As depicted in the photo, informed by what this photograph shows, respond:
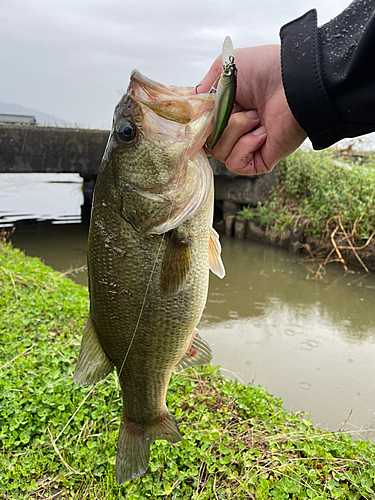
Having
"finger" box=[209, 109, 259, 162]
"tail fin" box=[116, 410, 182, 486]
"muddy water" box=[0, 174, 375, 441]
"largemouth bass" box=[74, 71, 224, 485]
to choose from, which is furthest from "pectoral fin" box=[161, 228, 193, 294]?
"muddy water" box=[0, 174, 375, 441]

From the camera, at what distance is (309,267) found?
8.12 meters

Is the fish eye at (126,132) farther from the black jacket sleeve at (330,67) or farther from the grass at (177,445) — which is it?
the grass at (177,445)

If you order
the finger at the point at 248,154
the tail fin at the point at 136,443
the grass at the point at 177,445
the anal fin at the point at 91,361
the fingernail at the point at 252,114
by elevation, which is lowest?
the grass at the point at 177,445

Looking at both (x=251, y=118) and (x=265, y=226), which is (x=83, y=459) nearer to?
(x=251, y=118)

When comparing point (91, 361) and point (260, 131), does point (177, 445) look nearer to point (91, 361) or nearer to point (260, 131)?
point (91, 361)

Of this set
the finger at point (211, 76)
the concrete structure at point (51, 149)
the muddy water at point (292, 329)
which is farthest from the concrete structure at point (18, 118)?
the finger at point (211, 76)

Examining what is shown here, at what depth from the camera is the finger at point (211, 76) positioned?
1.78 meters

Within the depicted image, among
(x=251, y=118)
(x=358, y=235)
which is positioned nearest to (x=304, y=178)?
(x=358, y=235)

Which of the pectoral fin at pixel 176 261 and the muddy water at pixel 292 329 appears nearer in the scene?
the pectoral fin at pixel 176 261

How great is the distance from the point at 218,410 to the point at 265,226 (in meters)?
7.18

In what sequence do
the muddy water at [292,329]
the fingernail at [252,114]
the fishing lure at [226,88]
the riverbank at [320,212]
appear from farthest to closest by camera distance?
the riverbank at [320,212], the muddy water at [292,329], the fingernail at [252,114], the fishing lure at [226,88]

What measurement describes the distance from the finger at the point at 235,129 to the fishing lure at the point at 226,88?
0.35 metres

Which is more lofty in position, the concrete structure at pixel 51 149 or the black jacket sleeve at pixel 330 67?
the black jacket sleeve at pixel 330 67

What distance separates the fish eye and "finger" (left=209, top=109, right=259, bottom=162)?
0.43m
